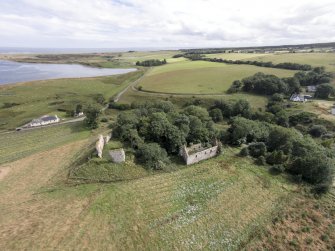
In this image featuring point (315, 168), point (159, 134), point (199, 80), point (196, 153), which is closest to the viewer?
point (315, 168)

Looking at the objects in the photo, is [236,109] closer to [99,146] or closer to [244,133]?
[244,133]

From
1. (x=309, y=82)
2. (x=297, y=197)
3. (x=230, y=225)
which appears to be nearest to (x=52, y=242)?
(x=230, y=225)

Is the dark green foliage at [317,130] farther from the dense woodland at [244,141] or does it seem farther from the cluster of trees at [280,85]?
the cluster of trees at [280,85]

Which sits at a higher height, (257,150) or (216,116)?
(257,150)

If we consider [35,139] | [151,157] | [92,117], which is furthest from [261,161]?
[35,139]

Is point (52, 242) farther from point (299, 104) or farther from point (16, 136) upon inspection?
point (299, 104)

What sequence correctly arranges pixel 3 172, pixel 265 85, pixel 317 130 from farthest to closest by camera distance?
pixel 265 85
pixel 317 130
pixel 3 172

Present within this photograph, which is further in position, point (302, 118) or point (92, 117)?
point (302, 118)

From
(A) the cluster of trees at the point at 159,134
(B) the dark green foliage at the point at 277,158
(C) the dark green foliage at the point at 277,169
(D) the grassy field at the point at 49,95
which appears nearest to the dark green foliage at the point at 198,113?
(A) the cluster of trees at the point at 159,134
